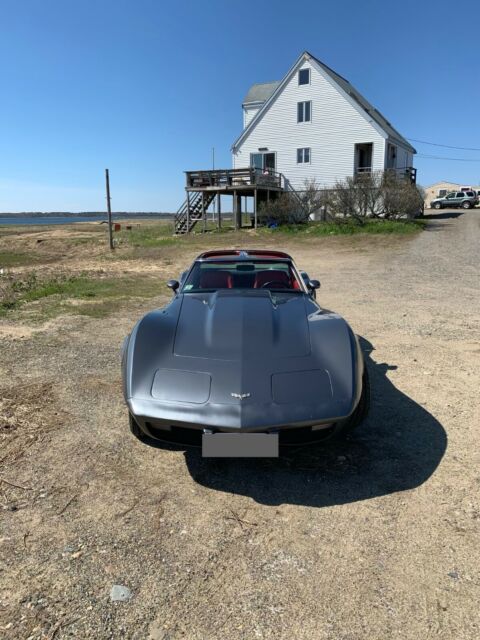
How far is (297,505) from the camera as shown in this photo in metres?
2.73

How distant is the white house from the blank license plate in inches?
1129

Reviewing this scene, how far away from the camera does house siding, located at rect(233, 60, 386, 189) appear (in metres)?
28.3

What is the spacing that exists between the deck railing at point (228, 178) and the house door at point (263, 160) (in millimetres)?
2071

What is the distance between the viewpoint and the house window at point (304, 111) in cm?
2948

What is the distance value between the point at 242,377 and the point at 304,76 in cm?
3144

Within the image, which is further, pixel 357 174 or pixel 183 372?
pixel 357 174

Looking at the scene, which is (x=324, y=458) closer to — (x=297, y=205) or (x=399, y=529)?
(x=399, y=529)

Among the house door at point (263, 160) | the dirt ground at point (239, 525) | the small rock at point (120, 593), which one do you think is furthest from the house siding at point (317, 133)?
the small rock at point (120, 593)

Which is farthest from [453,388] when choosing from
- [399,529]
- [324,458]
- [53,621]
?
[53,621]

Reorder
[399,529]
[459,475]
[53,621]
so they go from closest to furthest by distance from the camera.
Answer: [53,621]
[399,529]
[459,475]

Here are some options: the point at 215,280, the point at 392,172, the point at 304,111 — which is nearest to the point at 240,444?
the point at 215,280

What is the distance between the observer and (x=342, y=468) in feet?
10.2

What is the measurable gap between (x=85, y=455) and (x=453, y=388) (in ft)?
11.4

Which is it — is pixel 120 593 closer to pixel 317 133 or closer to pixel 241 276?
pixel 241 276
